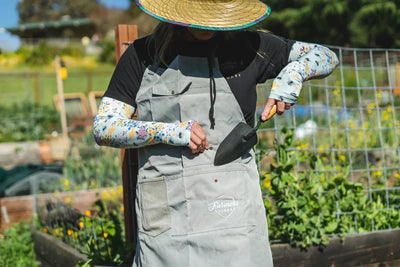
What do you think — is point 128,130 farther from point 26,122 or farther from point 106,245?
point 26,122

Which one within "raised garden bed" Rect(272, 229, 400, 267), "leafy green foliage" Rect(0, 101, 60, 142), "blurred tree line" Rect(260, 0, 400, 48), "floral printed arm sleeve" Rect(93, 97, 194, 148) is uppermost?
"blurred tree line" Rect(260, 0, 400, 48)

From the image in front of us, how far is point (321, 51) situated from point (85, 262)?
1.76 metres

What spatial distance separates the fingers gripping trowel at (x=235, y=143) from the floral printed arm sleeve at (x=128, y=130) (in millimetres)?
137

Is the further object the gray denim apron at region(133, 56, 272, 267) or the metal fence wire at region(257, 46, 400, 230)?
the metal fence wire at region(257, 46, 400, 230)

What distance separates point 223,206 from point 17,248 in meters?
2.62

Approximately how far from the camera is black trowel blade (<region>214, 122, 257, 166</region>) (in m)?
1.68

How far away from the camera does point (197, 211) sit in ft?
5.51

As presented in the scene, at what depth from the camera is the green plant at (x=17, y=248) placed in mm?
3568

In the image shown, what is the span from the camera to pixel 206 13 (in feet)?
5.54

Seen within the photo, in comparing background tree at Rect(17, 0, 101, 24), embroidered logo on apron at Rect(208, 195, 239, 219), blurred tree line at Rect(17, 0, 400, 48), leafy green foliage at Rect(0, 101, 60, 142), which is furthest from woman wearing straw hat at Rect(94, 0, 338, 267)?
background tree at Rect(17, 0, 101, 24)

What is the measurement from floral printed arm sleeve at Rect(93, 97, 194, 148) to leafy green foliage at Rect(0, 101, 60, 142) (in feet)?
32.1

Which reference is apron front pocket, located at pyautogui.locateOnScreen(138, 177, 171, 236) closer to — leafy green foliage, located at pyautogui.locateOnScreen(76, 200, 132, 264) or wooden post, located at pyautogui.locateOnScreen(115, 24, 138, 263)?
wooden post, located at pyautogui.locateOnScreen(115, 24, 138, 263)

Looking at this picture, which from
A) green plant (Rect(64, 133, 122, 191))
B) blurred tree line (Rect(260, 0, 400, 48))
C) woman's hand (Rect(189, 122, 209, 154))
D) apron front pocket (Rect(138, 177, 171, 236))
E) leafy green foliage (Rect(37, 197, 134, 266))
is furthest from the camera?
blurred tree line (Rect(260, 0, 400, 48))

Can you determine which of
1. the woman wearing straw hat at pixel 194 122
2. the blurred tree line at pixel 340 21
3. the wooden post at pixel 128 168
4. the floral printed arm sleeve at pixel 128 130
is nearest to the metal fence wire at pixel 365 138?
the wooden post at pixel 128 168
